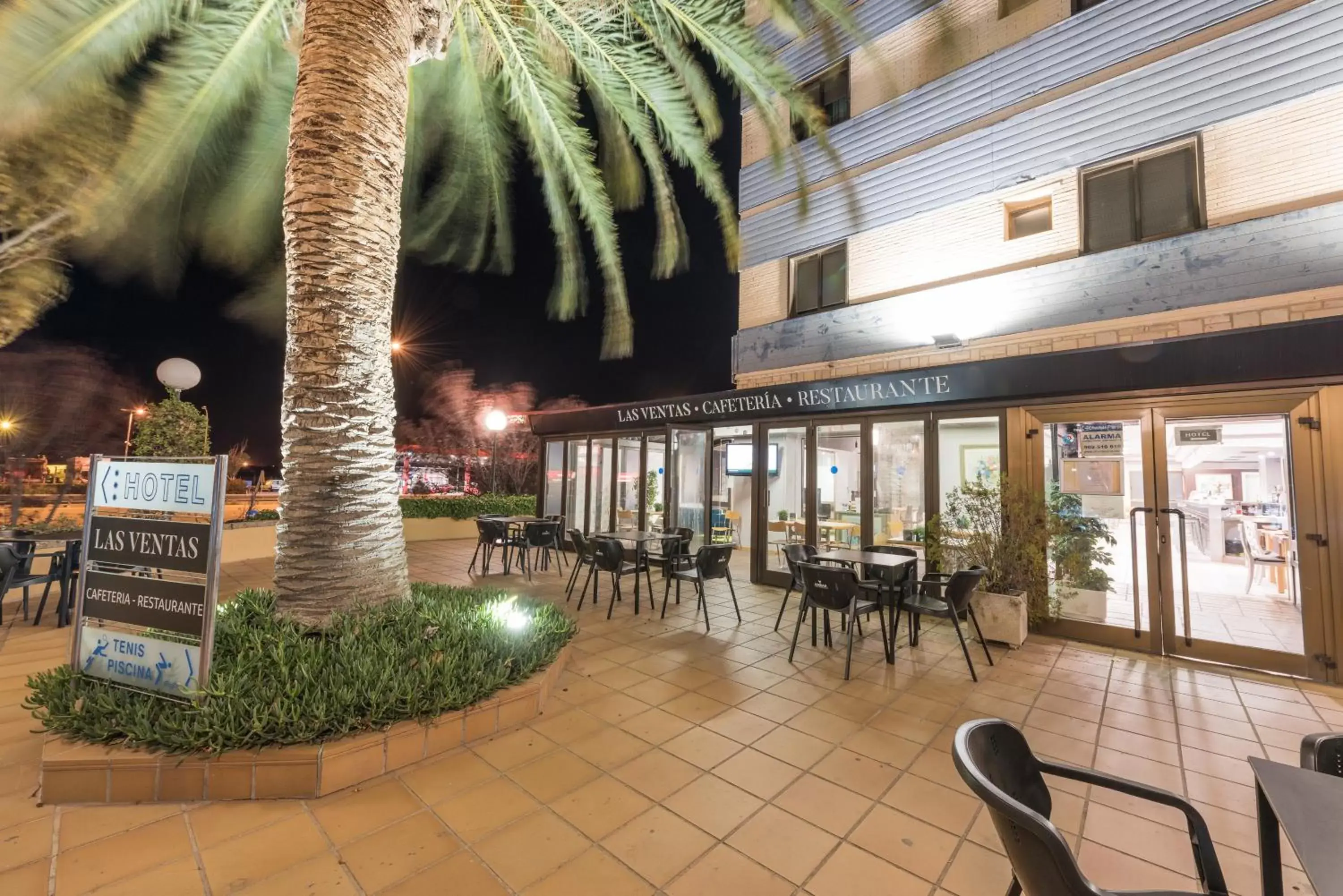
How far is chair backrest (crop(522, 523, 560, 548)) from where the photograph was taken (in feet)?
26.2

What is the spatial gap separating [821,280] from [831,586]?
5.46 m

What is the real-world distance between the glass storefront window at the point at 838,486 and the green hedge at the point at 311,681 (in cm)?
464

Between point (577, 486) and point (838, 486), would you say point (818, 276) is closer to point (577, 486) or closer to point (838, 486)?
point (838, 486)

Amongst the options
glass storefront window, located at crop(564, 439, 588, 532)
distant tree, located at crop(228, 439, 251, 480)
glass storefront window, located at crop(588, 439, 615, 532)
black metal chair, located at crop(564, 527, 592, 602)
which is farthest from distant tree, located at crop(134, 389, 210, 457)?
black metal chair, located at crop(564, 527, 592, 602)

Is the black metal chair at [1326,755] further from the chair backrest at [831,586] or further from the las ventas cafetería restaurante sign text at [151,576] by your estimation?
the las ventas cafetería restaurante sign text at [151,576]

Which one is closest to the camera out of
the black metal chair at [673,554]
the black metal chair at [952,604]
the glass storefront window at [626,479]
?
the black metal chair at [952,604]

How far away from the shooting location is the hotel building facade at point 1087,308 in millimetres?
4758

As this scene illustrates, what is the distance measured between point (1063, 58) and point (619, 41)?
5031 mm

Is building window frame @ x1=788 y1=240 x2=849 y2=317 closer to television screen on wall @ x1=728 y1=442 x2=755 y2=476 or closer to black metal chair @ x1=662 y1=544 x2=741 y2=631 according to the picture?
television screen on wall @ x1=728 y1=442 x2=755 y2=476

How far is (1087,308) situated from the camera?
19.4ft

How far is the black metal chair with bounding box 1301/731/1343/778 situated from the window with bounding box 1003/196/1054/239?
245 inches

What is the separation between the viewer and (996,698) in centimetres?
397

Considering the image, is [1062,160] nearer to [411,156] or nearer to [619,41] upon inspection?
[619,41]

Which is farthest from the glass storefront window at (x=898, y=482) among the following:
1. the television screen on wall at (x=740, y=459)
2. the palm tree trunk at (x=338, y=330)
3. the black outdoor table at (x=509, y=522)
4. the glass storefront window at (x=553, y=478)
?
the glass storefront window at (x=553, y=478)
